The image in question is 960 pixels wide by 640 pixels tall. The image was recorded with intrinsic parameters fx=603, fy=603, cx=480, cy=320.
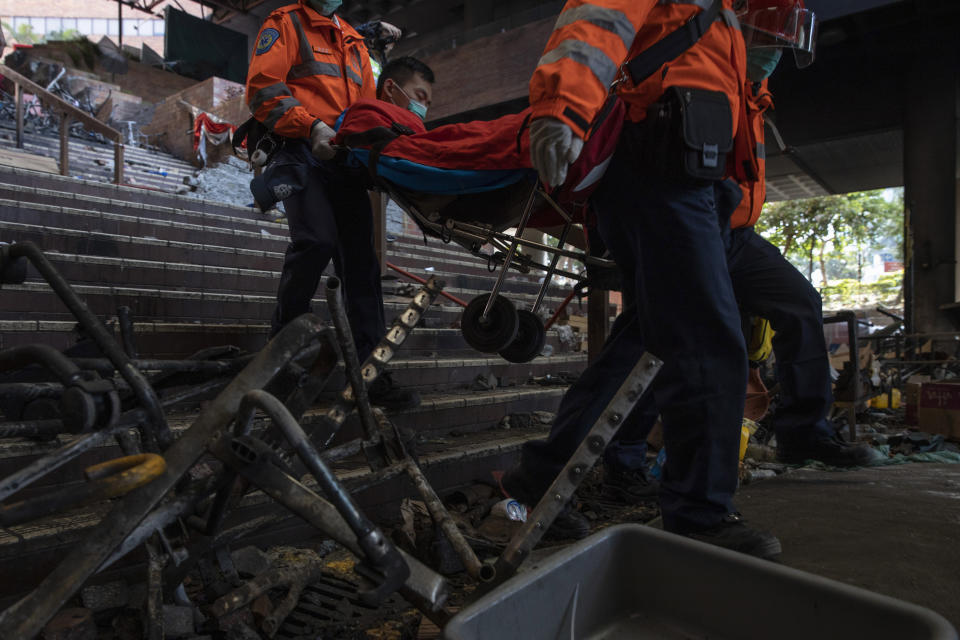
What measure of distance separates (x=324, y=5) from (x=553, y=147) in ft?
6.59

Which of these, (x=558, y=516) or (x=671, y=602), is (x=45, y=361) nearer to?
(x=671, y=602)

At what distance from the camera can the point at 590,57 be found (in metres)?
1.58

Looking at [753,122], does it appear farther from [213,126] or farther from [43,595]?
[213,126]

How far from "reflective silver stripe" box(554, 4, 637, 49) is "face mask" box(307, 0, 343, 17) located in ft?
6.05

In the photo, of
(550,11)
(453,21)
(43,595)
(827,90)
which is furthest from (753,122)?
(453,21)

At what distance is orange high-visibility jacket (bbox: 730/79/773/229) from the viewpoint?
6.46ft

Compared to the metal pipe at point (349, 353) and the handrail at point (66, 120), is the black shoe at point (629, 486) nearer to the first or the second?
the metal pipe at point (349, 353)

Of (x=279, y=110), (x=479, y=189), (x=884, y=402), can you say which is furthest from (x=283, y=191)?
(x=884, y=402)

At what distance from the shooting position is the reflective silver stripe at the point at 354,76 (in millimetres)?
3104

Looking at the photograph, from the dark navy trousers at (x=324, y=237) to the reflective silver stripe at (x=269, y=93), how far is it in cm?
23

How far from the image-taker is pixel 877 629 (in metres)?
0.93

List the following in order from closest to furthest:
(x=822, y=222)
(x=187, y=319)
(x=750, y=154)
A: 1. (x=750, y=154)
2. (x=187, y=319)
3. (x=822, y=222)

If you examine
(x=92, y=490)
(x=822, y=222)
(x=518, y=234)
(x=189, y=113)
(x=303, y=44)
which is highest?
(x=189, y=113)

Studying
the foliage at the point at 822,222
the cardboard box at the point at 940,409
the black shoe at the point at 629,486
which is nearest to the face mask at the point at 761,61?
the black shoe at the point at 629,486
